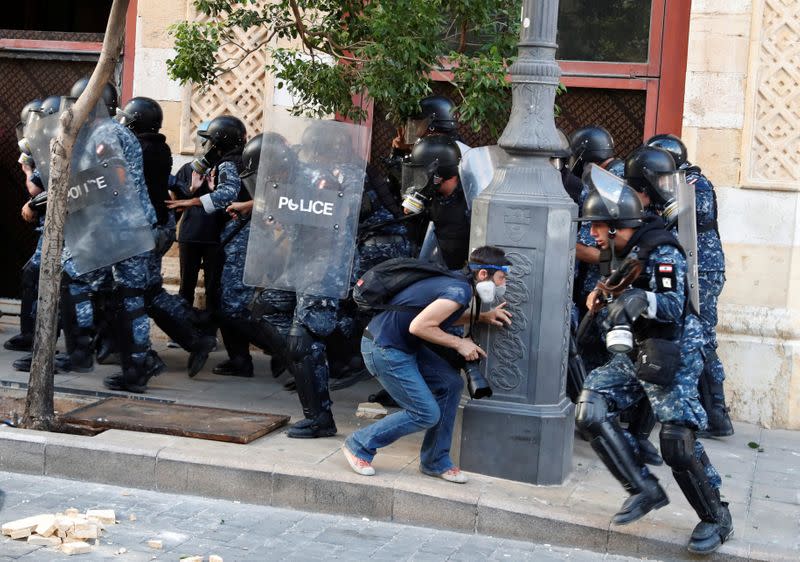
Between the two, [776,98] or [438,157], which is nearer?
[438,157]

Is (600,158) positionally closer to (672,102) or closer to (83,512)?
(672,102)

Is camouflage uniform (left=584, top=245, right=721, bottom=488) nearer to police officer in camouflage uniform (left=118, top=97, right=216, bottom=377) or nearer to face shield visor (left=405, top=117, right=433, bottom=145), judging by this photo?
face shield visor (left=405, top=117, right=433, bottom=145)

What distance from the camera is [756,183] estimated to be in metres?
8.75

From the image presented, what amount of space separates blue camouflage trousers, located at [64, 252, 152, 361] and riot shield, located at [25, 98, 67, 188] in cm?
77

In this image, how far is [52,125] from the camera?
774 centimetres

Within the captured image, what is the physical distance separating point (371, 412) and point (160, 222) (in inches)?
82.9

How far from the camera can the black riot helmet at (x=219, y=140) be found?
8977mm

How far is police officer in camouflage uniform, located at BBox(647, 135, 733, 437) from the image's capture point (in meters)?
7.91

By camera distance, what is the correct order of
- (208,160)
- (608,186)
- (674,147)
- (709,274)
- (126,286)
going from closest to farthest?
1. (608,186)
2. (674,147)
3. (709,274)
4. (126,286)
5. (208,160)

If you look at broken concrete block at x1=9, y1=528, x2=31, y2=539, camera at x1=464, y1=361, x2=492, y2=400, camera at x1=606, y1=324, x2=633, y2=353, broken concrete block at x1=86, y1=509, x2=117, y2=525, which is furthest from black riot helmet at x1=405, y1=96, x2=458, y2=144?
broken concrete block at x1=9, y1=528, x2=31, y2=539

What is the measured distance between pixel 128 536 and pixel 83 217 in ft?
8.87

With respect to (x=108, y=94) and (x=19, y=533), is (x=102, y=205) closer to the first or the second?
(x=108, y=94)

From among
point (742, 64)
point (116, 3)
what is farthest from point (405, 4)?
point (742, 64)

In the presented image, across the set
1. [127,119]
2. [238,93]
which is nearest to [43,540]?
[127,119]
